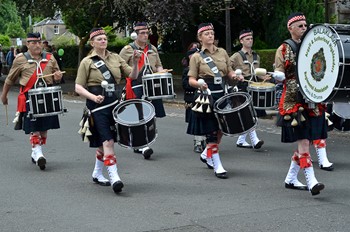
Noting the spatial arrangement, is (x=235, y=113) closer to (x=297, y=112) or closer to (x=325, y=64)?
(x=297, y=112)

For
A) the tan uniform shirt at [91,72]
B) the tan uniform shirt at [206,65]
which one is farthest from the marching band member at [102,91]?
the tan uniform shirt at [206,65]

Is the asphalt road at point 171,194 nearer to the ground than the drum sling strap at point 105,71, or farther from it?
nearer to the ground

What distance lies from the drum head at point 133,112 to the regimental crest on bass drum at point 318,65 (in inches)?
73.1

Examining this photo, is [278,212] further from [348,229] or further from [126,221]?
[126,221]

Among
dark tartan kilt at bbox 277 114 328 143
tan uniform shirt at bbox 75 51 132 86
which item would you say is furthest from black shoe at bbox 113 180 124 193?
dark tartan kilt at bbox 277 114 328 143

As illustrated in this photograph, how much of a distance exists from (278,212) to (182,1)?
1550 centimetres

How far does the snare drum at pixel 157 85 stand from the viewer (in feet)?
34.2

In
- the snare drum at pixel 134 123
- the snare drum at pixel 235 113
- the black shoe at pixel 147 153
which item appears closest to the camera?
the snare drum at pixel 134 123

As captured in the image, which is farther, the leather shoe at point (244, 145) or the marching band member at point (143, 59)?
the leather shoe at point (244, 145)

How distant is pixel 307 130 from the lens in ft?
25.7

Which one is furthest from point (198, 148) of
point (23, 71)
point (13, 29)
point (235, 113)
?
point (13, 29)

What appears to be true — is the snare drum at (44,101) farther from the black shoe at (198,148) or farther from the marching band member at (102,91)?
the black shoe at (198,148)

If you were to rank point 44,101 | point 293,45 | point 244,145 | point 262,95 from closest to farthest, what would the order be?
point 293,45
point 44,101
point 262,95
point 244,145

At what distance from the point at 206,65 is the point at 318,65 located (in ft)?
6.61
